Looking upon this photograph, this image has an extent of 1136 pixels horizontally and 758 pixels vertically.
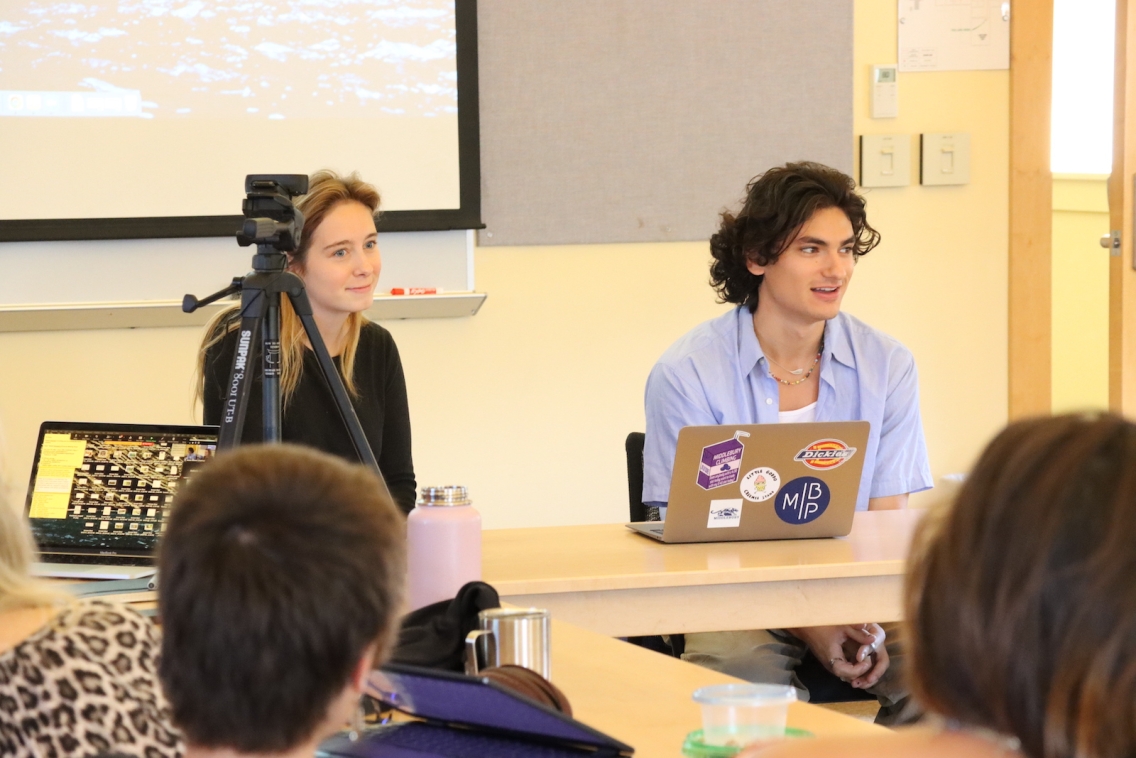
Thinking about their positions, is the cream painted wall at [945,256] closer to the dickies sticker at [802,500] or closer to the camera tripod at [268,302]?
the dickies sticker at [802,500]

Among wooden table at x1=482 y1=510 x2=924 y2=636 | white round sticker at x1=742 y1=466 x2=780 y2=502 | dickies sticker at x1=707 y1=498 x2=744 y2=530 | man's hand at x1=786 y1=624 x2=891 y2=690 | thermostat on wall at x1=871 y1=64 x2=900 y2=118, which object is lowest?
man's hand at x1=786 y1=624 x2=891 y2=690

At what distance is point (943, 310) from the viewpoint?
149 inches

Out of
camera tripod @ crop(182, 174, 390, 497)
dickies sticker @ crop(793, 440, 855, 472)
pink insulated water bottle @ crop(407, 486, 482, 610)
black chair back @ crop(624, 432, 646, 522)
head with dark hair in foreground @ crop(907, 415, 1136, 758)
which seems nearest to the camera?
head with dark hair in foreground @ crop(907, 415, 1136, 758)

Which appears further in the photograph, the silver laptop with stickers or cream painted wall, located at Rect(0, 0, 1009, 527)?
cream painted wall, located at Rect(0, 0, 1009, 527)

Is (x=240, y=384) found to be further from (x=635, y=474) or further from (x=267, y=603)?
(x=267, y=603)

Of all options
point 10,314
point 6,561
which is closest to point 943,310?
point 10,314

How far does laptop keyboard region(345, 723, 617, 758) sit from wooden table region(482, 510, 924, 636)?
648 mm

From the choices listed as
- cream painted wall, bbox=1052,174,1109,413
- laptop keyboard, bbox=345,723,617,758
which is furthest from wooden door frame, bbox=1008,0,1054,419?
laptop keyboard, bbox=345,723,617,758

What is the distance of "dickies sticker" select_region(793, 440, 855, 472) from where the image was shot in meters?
1.94

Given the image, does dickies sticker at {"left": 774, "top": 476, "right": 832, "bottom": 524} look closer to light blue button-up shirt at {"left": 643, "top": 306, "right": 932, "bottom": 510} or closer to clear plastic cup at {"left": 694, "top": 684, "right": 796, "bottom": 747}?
light blue button-up shirt at {"left": 643, "top": 306, "right": 932, "bottom": 510}

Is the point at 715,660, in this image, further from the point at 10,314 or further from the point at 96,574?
the point at 10,314

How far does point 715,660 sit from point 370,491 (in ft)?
4.69

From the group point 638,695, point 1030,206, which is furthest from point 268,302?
point 1030,206

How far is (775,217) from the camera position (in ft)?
8.63
